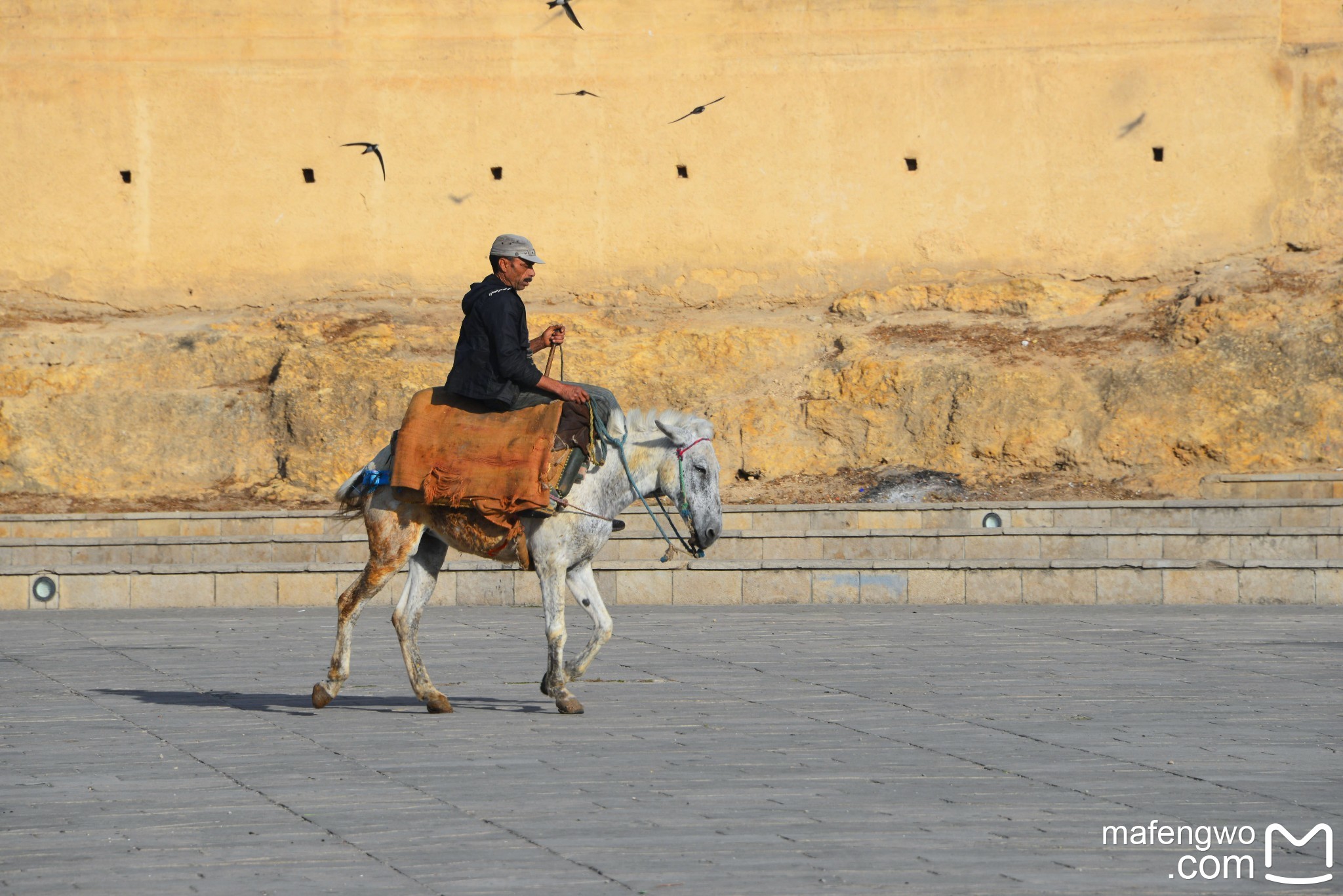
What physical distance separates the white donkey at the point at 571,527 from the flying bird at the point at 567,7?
17865 millimetres

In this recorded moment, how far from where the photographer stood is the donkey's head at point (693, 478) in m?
8.09

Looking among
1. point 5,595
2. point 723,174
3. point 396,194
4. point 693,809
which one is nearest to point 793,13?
point 723,174

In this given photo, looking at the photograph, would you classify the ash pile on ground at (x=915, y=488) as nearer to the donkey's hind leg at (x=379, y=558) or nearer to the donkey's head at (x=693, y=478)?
the donkey's head at (x=693, y=478)

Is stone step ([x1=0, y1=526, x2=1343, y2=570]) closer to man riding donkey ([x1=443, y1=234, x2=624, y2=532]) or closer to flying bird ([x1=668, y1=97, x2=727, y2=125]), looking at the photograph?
man riding donkey ([x1=443, y1=234, x2=624, y2=532])

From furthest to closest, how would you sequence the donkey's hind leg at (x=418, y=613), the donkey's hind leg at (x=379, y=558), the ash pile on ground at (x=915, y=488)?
the ash pile on ground at (x=915, y=488)
the donkey's hind leg at (x=379, y=558)
the donkey's hind leg at (x=418, y=613)

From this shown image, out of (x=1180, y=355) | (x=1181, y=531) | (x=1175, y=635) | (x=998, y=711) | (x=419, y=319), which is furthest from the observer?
(x=419, y=319)

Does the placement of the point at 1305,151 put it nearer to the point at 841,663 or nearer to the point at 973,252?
the point at 973,252

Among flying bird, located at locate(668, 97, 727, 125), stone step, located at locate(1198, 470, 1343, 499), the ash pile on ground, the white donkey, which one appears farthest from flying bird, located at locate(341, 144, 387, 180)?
the white donkey

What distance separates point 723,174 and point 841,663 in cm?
1719

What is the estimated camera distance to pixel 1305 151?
82.1ft

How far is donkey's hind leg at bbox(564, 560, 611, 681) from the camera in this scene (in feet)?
26.5

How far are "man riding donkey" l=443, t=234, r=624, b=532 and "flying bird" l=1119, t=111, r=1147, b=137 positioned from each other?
63.2ft

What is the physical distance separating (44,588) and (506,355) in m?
7.00

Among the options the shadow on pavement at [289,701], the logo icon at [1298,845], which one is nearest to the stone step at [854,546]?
the shadow on pavement at [289,701]
